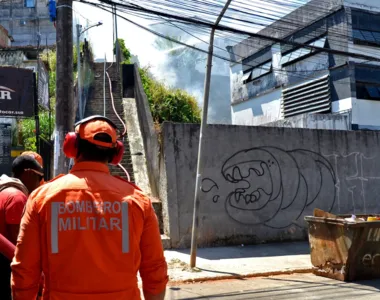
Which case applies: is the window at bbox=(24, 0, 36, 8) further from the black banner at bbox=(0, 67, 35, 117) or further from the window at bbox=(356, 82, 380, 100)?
the black banner at bbox=(0, 67, 35, 117)

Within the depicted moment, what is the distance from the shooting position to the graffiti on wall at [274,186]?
381 inches

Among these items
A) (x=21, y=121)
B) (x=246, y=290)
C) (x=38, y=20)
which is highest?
(x=38, y=20)

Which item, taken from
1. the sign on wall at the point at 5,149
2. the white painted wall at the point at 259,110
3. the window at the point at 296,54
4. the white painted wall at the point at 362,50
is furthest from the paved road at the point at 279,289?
the white painted wall at the point at 259,110

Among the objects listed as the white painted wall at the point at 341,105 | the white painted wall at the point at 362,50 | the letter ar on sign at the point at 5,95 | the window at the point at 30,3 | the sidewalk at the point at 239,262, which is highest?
the window at the point at 30,3

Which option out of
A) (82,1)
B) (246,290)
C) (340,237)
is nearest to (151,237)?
(246,290)

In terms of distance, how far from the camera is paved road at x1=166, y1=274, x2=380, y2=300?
6.07m

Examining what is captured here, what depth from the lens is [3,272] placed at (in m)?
2.84

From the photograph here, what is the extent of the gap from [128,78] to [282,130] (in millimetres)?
8744

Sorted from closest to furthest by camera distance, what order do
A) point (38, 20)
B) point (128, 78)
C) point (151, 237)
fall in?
point (151, 237), point (128, 78), point (38, 20)

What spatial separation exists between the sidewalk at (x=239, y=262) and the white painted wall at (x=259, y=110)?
17723 mm

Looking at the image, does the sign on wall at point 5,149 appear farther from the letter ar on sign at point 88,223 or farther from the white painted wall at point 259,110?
the white painted wall at point 259,110

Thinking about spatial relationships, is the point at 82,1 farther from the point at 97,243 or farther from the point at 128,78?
the point at 128,78

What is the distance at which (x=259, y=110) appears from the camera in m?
28.4

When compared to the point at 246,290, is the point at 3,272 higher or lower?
higher
